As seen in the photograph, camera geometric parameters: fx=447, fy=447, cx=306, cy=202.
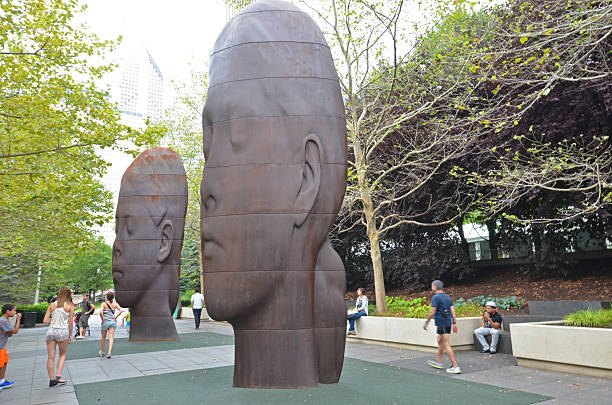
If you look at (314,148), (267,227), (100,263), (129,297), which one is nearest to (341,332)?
(267,227)

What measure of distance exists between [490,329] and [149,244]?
9.52 meters

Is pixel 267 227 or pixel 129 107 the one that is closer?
pixel 267 227

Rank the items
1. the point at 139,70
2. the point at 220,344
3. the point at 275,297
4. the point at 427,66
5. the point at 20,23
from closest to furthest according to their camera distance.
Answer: the point at 275,297, the point at 20,23, the point at 220,344, the point at 427,66, the point at 139,70

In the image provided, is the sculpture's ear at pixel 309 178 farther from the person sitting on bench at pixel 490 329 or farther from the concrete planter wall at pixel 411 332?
the person sitting on bench at pixel 490 329

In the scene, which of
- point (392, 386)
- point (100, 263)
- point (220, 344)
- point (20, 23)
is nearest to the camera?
point (392, 386)

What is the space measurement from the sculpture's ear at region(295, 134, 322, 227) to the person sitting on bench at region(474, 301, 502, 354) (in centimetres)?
636

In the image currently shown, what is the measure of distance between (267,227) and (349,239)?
19.4 m

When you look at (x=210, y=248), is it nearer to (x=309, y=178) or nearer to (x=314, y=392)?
(x=309, y=178)

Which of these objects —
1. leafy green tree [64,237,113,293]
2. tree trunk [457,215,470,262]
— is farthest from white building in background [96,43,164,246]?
tree trunk [457,215,470,262]

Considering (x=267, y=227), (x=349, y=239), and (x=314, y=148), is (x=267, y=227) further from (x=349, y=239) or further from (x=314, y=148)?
(x=349, y=239)

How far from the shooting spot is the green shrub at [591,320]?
27.9ft

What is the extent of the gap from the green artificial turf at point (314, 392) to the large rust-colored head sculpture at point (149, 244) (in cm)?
538

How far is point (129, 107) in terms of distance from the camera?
74188 millimetres

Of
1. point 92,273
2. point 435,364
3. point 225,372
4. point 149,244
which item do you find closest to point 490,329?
point 435,364
